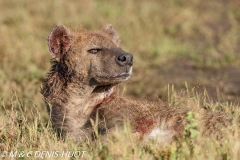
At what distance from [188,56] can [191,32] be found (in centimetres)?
234

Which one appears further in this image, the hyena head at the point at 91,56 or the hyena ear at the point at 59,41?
the hyena ear at the point at 59,41

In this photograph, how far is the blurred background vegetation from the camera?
9.95 metres

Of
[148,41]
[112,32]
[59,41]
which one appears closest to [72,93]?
[59,41]

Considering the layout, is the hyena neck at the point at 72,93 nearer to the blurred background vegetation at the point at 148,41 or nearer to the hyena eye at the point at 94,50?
the hyena eye at the point at 94,50

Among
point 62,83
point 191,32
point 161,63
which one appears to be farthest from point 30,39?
point 62,83

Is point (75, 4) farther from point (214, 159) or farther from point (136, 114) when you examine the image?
point (214, 159)

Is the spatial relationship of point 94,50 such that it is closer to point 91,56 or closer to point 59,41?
point 91,56

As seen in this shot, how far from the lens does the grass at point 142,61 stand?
4910mm

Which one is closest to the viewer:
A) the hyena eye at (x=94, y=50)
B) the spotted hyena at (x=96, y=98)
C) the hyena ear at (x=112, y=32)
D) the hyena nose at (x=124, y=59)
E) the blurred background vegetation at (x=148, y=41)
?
the spotted hyena at (x=96, y=98)

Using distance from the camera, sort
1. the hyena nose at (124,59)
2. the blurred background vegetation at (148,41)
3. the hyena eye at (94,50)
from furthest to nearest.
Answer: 1. the blurred background vegetation at (148,41)
2. the hyena eye at (94,50)
3. the hyena nose at (124,59)

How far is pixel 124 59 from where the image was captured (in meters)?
5.77

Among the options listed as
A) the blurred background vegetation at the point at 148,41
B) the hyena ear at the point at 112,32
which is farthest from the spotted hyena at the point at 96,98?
the blurred background vegetation at the point at 148,41

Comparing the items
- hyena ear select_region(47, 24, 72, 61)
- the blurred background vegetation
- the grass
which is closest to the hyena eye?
hyena ear select_region(47, 24, 72, 61)

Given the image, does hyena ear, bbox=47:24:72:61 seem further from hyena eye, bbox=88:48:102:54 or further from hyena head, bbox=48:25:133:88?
hyena eye, bbox=88:48:102:54
